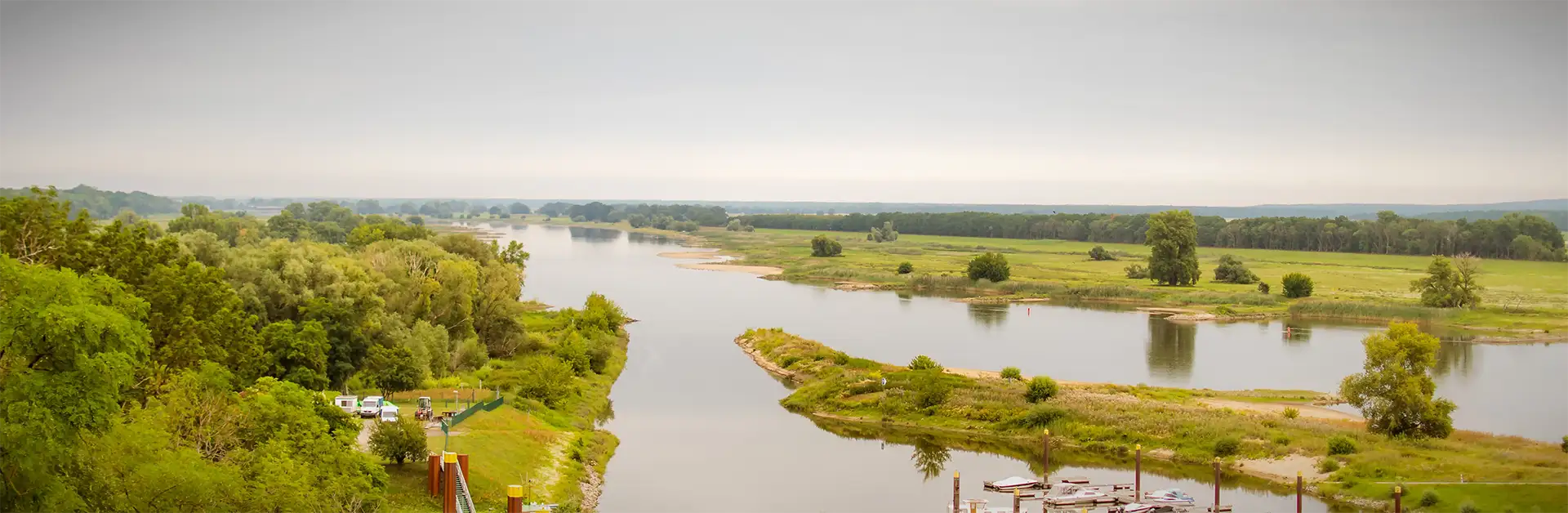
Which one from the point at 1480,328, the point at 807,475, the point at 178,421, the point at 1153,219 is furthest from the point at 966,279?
the point at 178,421

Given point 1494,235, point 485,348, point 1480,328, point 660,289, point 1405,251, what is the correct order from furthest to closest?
point 1405,251 → point 1494,235 → point 660,289 → point 1480,328 → point 485,348

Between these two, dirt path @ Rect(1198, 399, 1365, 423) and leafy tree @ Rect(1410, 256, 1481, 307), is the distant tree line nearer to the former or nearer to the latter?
leafy tree @ Rect(1410, 256, 1481, 307)

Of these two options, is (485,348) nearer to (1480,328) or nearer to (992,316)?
(992,316)

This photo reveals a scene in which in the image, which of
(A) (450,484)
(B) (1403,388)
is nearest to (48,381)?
(A) (450,484)

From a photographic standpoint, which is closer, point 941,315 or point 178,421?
point 178,421

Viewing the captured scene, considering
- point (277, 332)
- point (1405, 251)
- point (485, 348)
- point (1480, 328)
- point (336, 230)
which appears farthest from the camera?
point (1405, 251)

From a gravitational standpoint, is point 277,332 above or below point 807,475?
above
